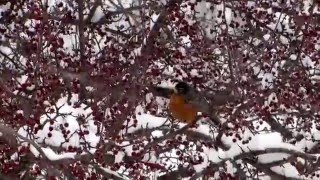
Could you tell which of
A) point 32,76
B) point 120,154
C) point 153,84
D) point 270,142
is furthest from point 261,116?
point 32,76

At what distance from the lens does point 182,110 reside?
14.0 feet

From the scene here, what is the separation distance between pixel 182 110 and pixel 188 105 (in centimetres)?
9

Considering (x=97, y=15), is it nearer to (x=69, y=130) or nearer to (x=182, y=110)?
(x=182, y=110)

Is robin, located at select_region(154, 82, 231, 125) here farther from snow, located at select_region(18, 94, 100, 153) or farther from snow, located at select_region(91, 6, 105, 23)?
snow, located at select_region(91, 6, 105, 23)

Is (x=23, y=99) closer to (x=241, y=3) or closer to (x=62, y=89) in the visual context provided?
(x=62, y=89)

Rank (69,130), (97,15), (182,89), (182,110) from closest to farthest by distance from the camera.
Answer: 1. (69,130)
2. (182,110)
3. (182,89)
4. (97,15)

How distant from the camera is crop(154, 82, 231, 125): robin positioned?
4113mm

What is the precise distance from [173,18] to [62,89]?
1411 millimetres

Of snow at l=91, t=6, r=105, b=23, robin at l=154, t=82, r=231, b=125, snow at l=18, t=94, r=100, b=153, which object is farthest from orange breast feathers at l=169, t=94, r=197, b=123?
snow at l=91, t=6, r=105, b=23

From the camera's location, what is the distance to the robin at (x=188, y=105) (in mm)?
4113

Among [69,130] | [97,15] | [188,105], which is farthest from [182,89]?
[97,15]

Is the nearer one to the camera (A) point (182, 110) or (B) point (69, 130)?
(B) point (69, 130)

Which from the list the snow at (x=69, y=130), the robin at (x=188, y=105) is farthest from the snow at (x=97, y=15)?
the snow at (x=69, y=130)

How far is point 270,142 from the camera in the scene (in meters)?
3.75
